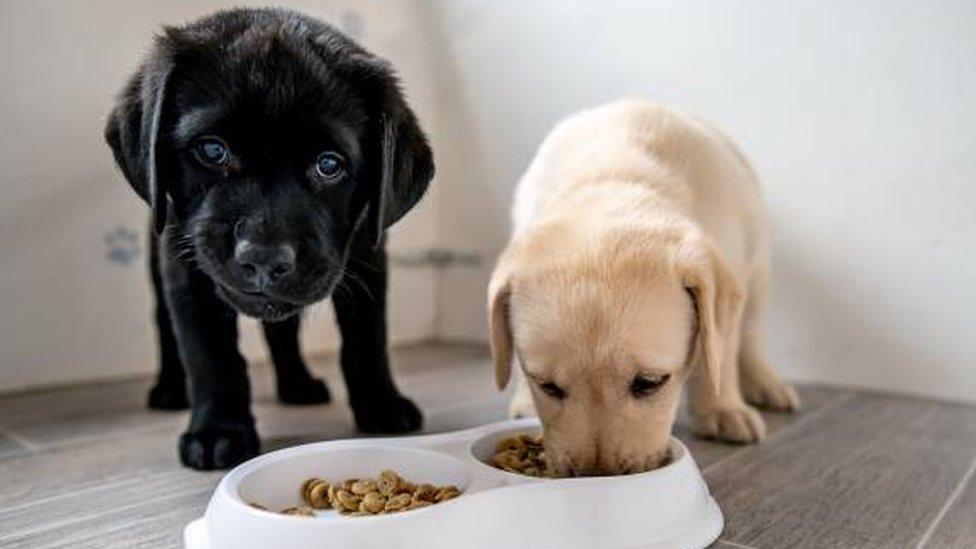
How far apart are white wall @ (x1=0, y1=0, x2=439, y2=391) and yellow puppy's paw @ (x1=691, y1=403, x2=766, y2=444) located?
1071mm

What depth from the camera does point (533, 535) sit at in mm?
1287

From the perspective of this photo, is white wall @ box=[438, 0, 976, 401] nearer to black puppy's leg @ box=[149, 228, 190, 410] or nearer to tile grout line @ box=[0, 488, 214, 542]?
black puppy's leg @ box=[149, 228, 190, 410]

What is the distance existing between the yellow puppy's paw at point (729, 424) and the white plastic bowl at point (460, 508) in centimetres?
52

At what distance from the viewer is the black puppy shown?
5.29ft

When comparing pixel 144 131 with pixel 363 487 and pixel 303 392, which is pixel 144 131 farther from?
pixel 303 392

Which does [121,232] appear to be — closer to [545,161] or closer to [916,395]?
[545,161]

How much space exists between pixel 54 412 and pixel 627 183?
5.33 feet

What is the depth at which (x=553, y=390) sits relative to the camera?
1.56 meters

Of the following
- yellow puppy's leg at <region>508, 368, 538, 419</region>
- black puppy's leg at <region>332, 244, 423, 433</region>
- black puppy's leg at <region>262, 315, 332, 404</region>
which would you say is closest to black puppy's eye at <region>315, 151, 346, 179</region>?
black puppy's leg at <region>332, 244, 423, 433</region>

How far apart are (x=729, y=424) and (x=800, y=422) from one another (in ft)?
1.19

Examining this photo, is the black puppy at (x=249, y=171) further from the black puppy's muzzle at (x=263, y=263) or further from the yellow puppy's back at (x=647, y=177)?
the yellow puppy's back at (x=647, y=177)

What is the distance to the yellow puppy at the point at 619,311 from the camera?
4.88ft

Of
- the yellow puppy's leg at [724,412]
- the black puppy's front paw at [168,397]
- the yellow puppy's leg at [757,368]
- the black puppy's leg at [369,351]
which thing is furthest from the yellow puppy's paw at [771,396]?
the black puppy's front paw at [168,397]

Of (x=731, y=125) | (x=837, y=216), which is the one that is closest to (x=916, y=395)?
(x=837, y=216)
